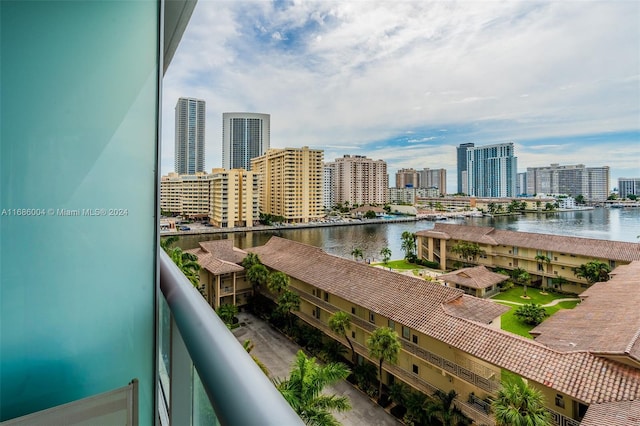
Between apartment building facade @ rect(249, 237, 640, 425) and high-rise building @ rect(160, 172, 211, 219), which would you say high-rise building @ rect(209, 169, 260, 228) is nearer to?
high-rise building @ rect(160, 172, 211, 219)

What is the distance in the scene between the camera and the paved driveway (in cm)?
509

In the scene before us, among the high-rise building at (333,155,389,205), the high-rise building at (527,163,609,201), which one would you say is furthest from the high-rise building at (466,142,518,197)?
the high-rise building at (333,155,389,205)

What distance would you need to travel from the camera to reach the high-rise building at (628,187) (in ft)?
105

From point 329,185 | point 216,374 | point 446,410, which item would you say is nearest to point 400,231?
point 329,185

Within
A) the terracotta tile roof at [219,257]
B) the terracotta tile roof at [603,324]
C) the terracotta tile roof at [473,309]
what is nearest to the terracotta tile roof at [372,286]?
the terracotta tile roof at [473,309]

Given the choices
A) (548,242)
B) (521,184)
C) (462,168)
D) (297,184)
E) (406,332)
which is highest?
→ (462,168)

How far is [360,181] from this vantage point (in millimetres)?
42156

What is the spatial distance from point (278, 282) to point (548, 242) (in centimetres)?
1029

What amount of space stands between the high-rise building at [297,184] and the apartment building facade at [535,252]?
15.3m

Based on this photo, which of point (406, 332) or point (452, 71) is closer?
point (406, 332)

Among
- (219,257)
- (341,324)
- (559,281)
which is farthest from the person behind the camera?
(559,281)

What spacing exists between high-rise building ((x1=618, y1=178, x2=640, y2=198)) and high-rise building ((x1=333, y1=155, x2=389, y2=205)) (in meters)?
24.5

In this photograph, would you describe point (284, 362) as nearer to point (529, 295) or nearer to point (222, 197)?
point (529, 295)

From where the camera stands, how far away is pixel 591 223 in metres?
26.0
